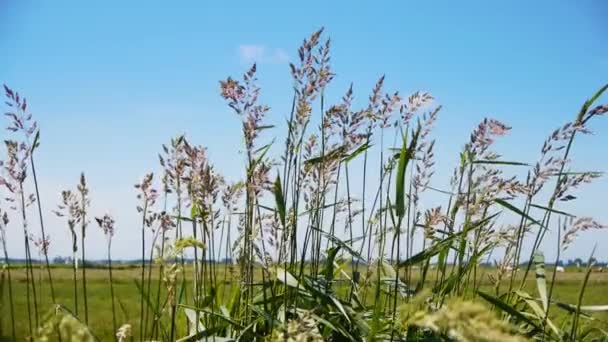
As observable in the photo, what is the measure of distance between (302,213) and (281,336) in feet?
6.72

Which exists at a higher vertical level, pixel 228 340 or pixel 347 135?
pixel 347 135

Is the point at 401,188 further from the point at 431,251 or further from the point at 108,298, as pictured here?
the point at 108,298

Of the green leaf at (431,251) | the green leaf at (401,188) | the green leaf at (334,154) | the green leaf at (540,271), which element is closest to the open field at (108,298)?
the green leaf at (540,271)

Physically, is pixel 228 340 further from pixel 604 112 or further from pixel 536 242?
pixel 604 112

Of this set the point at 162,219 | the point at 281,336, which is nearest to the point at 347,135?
the point at 162,219

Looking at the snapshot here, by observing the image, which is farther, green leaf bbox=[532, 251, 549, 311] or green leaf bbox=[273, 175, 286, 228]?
green leaf bbox=[532, 251, 549, 311]

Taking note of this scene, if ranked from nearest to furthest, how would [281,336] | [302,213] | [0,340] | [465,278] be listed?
[281,336]
[302,213]
[465,278]
[0,340]

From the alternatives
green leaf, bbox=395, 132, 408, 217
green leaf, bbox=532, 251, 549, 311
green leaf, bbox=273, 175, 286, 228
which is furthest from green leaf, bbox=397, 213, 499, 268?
green leaf, bbox=273, 175, 286, 228

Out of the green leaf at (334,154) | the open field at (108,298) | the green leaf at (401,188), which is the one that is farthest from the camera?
the open field at (108,298)

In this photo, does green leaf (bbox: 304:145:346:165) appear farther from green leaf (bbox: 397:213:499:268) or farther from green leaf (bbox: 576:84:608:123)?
green leaf (bbox: 576:84:608:123)

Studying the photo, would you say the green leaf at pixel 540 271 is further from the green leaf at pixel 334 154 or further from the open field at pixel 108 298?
the green leaf at pixel 334 154

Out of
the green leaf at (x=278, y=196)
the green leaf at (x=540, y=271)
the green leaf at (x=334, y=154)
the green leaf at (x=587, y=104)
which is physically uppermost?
the green leaf at (x=587, y=104)

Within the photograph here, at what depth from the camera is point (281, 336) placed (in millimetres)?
1039

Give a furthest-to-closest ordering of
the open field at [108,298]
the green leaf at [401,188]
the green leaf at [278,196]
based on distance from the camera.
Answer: the open field at [108,298], the green leaf at [278,196], the green leaf at [401,188]
